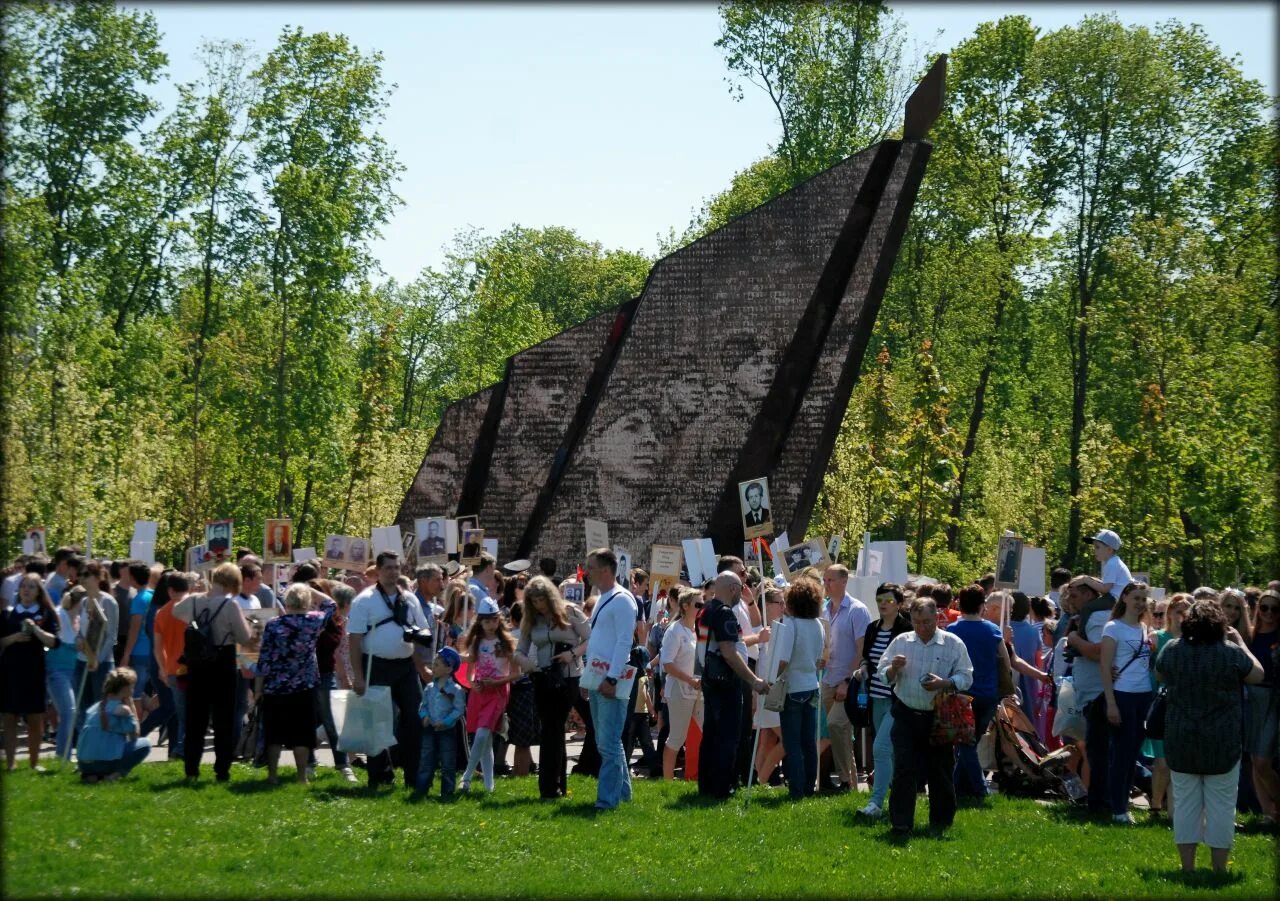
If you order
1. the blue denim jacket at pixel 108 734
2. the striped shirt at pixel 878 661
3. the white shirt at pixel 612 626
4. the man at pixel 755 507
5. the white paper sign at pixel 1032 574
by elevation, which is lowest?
the blue denim jacket at pixel 108 734

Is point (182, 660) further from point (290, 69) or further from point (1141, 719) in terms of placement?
point (290, 69)

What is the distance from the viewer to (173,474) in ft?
117

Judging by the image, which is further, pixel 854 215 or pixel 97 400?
pixel 97 400

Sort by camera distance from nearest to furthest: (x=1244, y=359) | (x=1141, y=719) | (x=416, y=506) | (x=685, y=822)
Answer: (x=685, y=822)
(x=1141, y=719)
(x=416, y=506)
(x=1244, y=359)

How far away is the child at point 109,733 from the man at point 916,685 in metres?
5.68

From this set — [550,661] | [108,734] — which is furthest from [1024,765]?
[108,734]

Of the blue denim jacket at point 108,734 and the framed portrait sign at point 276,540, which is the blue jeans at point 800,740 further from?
the framed portrait sign at point 276,540

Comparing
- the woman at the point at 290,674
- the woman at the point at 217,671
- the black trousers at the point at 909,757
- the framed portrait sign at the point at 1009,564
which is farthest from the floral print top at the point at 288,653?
the framed portrait sign at the point at 1009,564

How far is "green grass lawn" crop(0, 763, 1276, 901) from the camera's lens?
7992 millimetres

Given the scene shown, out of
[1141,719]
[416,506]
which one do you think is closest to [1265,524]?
[416,506]

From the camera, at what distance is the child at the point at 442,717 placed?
35.6 feet

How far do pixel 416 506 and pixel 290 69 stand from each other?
1884 centimetres

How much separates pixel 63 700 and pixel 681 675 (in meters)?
5.20

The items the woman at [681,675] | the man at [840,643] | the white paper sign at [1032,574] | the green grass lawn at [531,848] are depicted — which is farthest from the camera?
the white paper sign at [1032,574]
